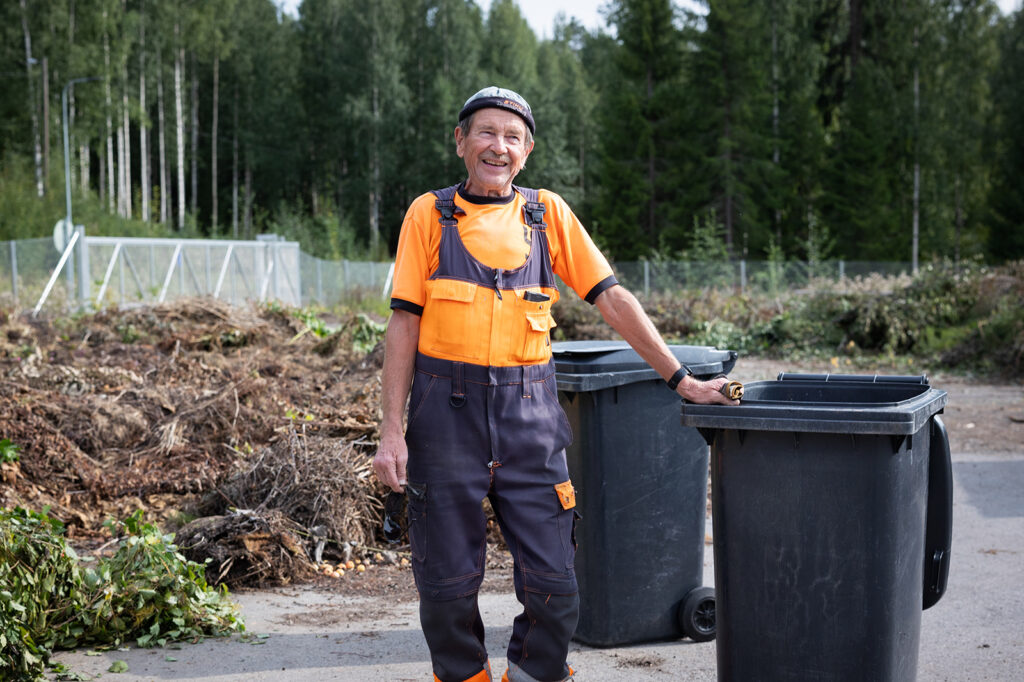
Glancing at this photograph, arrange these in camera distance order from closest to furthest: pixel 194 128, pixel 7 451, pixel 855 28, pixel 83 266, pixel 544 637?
pixel 544 637 < pixel 7 451 < pixel 83 266 < pixel 855 28 < pixel 194 128

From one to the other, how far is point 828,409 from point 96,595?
304 centimetres

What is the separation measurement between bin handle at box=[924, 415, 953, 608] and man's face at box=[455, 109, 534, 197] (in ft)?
5.08

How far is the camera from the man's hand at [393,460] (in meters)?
2.98

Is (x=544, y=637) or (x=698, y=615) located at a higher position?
(x=544, y=637)

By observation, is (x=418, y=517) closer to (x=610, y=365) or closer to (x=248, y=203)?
(x=610, y=365)

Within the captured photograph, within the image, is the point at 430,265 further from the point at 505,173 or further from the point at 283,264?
the point at 283,264

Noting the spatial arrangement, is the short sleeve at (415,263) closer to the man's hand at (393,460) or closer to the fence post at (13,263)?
the man's hand at (393,460)

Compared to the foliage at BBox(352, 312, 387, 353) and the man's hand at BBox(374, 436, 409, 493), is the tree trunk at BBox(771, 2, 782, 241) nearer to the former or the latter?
the foliage at BBox(352, 312, 387, 353)

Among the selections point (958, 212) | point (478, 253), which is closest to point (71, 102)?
point (958, 212)

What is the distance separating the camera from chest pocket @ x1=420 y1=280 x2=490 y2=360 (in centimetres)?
297

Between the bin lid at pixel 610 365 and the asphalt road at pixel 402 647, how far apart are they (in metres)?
1.12

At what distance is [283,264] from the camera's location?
2577 centimetres

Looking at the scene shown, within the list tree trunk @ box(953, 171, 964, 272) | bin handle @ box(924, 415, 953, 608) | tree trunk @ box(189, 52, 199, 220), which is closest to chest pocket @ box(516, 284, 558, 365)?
bin handle @ box(924, 415, 953, 608)

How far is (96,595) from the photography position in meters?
4.10
